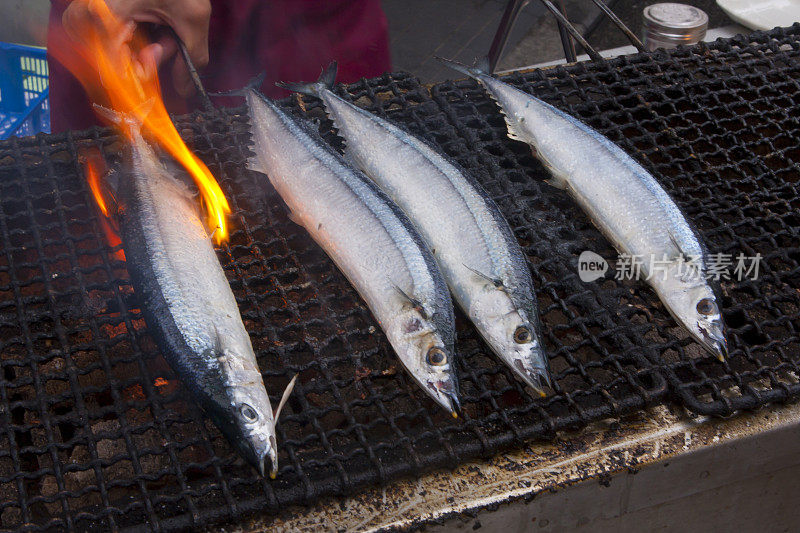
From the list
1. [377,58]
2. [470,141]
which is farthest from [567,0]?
[470,141]

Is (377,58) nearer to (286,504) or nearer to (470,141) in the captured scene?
(470,141)

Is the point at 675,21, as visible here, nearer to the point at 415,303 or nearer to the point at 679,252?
the point at 679,252

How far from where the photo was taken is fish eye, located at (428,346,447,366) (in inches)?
104

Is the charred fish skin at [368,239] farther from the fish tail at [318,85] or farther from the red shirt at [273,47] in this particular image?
the red shirt at [273,47]

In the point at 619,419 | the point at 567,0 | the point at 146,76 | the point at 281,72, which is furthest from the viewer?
the point at 567,0

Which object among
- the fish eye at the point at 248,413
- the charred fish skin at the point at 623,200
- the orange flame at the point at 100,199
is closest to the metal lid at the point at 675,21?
the charred fish skin at the point at 623,200

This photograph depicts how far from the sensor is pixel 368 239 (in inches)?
122

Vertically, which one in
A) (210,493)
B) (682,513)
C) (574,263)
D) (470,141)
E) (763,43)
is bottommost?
(682,513)

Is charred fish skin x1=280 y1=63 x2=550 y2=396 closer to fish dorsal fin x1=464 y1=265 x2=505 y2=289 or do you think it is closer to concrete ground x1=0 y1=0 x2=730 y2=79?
fish dorsal fin x1=464 y1=265 x2=505 y2=289

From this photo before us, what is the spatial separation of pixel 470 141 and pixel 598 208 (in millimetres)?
870

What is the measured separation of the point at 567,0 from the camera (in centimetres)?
983

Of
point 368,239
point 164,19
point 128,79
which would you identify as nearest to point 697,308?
point 368,239

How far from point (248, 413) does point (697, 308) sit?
6.52 ft

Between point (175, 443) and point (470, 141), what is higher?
point (470, 141)
